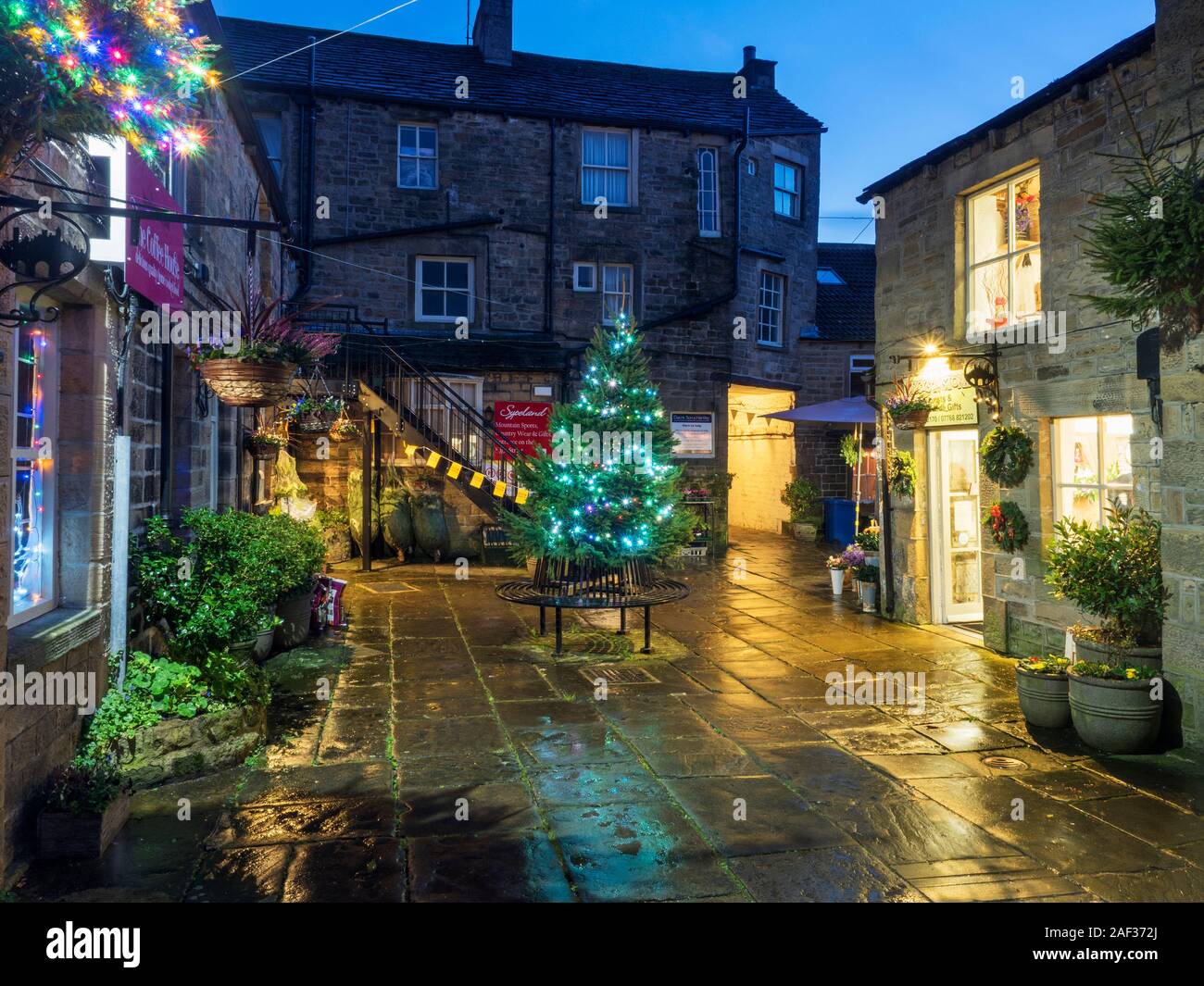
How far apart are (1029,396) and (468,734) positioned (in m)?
5.83

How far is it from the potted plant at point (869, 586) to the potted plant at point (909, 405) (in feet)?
6.21

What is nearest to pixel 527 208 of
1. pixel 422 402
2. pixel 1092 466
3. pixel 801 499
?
pixel 422 402

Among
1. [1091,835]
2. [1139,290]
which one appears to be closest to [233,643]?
[1091,835]

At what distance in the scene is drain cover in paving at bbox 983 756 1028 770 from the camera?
18.1 feet

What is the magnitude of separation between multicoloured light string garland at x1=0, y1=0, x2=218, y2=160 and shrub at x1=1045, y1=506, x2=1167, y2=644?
6178 mm

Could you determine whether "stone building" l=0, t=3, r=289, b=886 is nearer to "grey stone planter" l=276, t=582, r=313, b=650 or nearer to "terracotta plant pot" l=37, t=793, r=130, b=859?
"terracotta plant pot" l=37, t=793, r=130, b=859

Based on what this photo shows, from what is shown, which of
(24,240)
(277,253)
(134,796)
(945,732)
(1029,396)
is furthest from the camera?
(277,253)

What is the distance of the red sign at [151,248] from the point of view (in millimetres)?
4953

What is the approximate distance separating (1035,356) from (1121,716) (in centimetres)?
361

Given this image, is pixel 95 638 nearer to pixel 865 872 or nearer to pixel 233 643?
pixel 233 643

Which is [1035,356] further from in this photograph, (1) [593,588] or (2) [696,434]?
(2) [696,434]

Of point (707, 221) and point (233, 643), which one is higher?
point (707, 221)

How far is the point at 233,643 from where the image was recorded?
6648 mm

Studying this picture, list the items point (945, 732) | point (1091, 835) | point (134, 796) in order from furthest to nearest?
1. point (945, 732)
2. point (134, 796)
3. point (1091, 835)
